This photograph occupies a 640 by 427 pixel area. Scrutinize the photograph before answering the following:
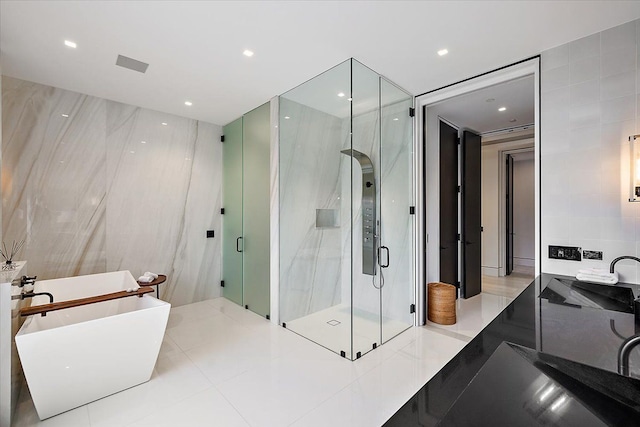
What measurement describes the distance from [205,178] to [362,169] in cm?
269

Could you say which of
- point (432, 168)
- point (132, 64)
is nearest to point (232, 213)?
point (132, 64)

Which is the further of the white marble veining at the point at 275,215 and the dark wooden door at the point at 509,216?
the dark wooden door at the point at 509,216

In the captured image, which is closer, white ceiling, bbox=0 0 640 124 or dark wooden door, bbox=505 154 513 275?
white ceiling, bbox=0 0 640 124

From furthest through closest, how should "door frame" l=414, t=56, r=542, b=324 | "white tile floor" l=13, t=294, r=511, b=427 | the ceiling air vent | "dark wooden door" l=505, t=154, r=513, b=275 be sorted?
"dark wooden door" l=505, t=154, r=513, b=275, the ceiling air vent, "door frame" l=414, t=56, r=542, b=324, "white tile floor" l=13, t=294, r=511, b=427

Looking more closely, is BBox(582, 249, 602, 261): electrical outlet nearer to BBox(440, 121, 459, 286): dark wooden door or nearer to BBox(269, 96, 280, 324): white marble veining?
BBox(440, 121, 459, 286): dark wooden door

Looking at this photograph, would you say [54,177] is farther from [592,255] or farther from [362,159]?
[592,255]

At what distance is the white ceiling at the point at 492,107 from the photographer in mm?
3020

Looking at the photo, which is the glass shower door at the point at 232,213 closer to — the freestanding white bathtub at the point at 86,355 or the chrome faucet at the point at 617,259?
the freestanding white bathtub at the point at 86,355

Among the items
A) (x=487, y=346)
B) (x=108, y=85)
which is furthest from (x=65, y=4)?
(x=487, y=346)

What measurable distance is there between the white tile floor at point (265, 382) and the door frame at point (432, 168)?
0.74 meters

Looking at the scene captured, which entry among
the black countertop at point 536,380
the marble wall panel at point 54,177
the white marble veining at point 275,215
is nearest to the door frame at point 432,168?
the black countertop at point 536,380

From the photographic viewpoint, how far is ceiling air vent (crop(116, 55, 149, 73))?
2586mm

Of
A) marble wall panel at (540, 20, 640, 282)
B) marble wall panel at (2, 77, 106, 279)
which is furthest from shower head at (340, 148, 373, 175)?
marble wall panel at (2, 77, 106, 279)

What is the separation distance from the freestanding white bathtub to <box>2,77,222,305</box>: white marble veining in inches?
47.5
